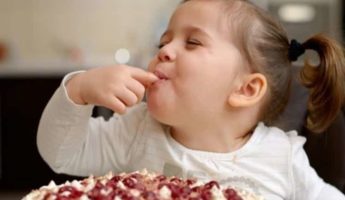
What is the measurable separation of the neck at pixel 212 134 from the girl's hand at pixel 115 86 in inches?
5.0

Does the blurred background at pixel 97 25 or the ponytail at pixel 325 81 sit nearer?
the ponytail at pixel 325 81

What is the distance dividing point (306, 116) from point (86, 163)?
0.45 meters

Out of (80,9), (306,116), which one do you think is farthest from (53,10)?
(306,116)

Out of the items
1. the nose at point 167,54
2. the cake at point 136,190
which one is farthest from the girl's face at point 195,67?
the cake at point 136,190

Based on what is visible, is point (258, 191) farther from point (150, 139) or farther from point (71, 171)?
point (71, 171)

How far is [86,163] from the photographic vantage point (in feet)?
3.74

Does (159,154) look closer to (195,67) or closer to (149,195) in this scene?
(195,67)

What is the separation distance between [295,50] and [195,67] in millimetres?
232

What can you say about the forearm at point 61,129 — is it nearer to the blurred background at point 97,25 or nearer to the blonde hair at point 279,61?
the blonde hair at point 279,61

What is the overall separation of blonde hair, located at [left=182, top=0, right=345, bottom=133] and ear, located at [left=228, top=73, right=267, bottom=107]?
18 mm

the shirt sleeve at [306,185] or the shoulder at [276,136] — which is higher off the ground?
the shoulder at [276,136]

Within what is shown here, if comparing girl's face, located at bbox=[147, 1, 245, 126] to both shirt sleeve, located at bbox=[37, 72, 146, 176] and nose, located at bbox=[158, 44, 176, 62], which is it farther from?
shirt sleeve, located at bbox=[37, 72, 146, 176]

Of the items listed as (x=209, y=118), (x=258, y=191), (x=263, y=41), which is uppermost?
(x=263, y=41)

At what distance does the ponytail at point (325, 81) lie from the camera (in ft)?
3.73
